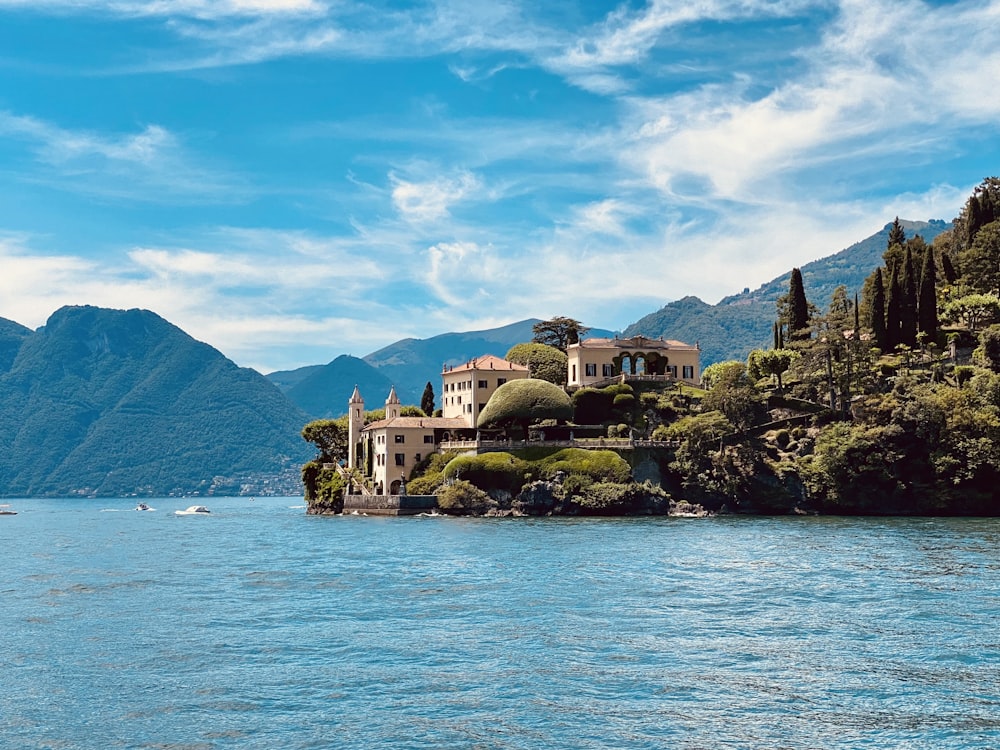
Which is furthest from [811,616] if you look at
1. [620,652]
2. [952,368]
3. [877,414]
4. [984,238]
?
[984,238]

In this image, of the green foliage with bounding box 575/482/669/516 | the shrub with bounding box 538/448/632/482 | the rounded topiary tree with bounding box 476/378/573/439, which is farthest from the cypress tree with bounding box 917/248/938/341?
the rounded topiary tree with bounding box 476/378/573/439

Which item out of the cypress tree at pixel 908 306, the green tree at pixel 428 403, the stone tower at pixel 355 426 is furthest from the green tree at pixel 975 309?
the stone tower at pixel 355 426

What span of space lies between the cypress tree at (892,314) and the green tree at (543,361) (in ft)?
120

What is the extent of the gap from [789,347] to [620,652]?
9571 centimetres

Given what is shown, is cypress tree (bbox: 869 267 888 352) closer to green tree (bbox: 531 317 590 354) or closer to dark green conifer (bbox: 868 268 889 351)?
dark green conifer (bbox: 868 268 889 351)

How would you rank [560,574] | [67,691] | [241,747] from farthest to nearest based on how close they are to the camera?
1. [560,574]
2. [67,691]
3. [241,747]

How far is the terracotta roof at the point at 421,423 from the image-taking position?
108750mm

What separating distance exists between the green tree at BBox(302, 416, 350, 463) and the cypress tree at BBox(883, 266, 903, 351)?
63791 mm

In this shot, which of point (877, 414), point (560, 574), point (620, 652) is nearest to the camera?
point (620, 652)

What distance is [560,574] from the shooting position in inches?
1853

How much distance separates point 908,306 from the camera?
108m

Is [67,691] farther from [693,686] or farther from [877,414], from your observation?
[877,414]

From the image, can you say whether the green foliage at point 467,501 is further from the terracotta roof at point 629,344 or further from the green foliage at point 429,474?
the terracotta roof at point 629,344

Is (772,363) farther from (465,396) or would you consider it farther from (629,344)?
(465,396)
